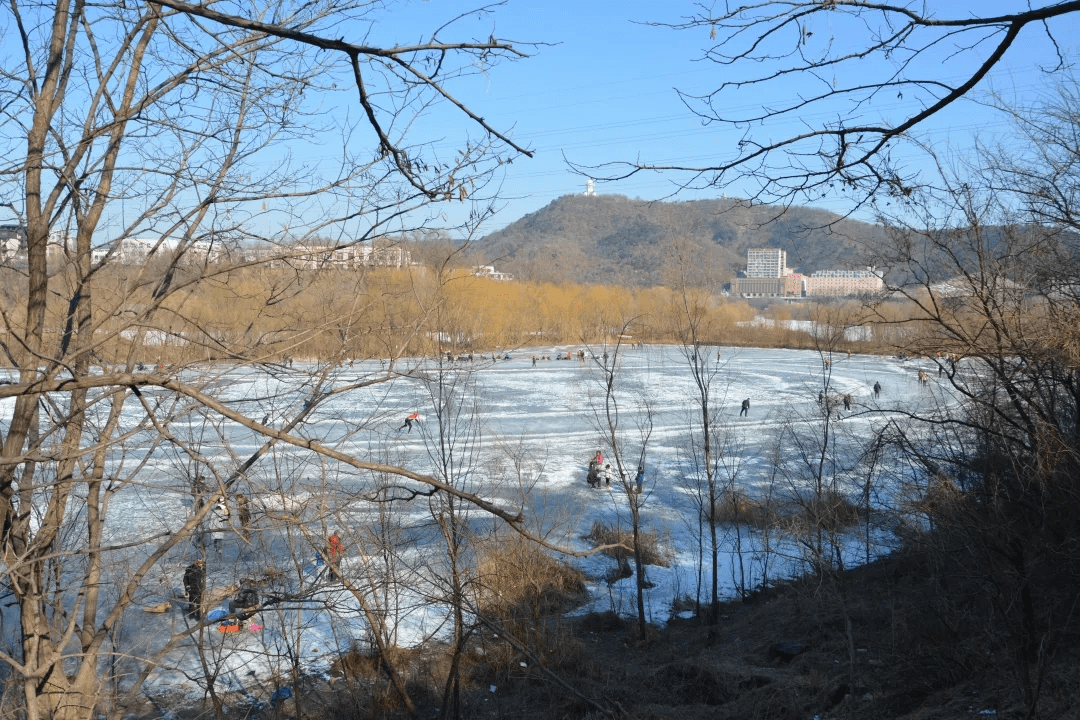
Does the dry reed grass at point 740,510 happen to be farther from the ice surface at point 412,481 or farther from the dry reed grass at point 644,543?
the dry reed grass at point 644,543

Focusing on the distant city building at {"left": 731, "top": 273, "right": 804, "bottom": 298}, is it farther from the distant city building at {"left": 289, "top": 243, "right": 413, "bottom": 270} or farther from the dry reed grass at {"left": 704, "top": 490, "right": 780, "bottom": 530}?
the distant city building at {"left": 289, "top": 243, "right": 413, "bottom": 270}

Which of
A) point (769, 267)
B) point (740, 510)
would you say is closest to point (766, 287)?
point (769, 267)

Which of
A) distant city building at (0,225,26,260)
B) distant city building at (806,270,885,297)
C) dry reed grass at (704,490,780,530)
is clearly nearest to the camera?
distant city building at (0,225,26,260)

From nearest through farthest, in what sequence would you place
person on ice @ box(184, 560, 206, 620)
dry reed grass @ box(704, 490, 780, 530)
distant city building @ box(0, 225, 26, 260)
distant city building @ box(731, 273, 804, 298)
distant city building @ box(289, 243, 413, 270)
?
distant city building @ box(0, 225, 26, 260)
distant city building @ box(289, 243, 413, 270)
person on ice @ box(184, 560, 206, 620)
dry reed grass @ box(704, 490, 780, 530)
distant city building @ box(731, 273, 804, 298)

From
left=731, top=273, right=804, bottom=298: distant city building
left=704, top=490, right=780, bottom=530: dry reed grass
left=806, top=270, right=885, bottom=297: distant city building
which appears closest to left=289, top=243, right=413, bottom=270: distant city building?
left=806, top=270, right=885, bottom=297: distant city building

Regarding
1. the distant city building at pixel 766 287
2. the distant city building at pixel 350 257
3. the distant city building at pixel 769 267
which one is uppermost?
the distant city building at pixel 769 267

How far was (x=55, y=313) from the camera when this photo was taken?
4891mm

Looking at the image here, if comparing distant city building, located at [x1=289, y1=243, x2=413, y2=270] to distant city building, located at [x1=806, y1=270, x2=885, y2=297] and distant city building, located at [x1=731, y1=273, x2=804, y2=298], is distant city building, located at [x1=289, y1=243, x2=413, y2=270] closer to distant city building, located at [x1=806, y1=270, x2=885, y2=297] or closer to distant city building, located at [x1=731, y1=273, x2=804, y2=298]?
distant city building, located at [x1=806, y1=270, x2=885, y2=297]

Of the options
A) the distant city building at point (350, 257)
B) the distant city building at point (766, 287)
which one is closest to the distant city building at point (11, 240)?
the distant city building at point (350, 257)

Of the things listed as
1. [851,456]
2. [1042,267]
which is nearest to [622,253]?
[851,456]

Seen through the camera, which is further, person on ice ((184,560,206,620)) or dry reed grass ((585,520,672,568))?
dry reed grass ((585,520,672,568))

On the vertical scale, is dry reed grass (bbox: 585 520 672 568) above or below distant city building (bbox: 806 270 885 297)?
below

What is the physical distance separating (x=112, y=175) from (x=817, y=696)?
8858 mm

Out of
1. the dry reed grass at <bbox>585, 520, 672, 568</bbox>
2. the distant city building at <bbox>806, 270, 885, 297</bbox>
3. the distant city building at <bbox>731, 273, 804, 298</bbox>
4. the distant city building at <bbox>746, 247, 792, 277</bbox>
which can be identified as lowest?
the dry reed grass at <bbox>585, 520, 672, 568</bbox>
